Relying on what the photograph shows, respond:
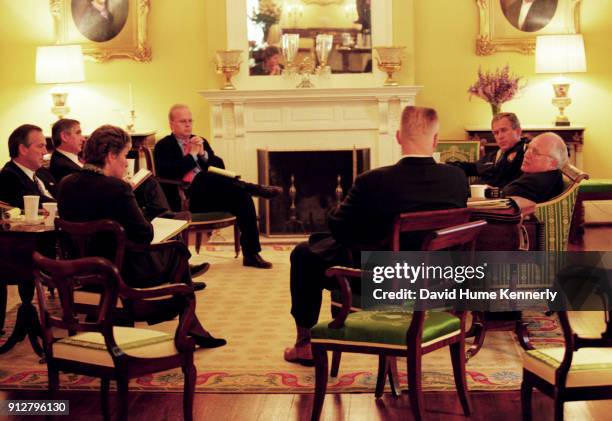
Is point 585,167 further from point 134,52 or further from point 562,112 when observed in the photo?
point 134,52

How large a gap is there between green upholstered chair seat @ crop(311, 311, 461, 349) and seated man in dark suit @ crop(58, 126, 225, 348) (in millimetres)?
1089

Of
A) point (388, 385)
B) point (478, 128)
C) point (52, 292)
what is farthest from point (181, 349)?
point (478, 128)

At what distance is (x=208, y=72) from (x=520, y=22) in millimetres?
3036

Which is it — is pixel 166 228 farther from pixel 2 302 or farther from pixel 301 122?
pixel 301 122

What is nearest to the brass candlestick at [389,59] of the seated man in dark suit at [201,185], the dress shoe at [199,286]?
the seated man in dark suit at [201,185]

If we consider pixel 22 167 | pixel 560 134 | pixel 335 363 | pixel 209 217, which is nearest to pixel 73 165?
pixel 22 167

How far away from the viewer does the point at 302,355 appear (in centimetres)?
470

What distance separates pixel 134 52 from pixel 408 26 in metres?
2.66

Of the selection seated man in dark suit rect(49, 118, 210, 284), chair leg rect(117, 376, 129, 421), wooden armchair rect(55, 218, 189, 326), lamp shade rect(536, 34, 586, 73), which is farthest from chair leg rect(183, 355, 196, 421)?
lamp shade rect(536, 34, 586, 73)

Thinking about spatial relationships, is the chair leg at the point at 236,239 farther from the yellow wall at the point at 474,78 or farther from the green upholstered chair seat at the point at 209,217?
the yellow wall at the point at 474,78

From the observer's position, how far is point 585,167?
912 centimetres

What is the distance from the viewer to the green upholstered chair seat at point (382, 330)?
364 centimetres

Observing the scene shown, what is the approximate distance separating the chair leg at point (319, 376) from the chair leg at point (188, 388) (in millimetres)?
495

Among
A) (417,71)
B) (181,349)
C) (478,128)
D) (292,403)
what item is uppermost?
(417,71)
